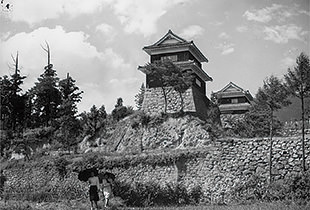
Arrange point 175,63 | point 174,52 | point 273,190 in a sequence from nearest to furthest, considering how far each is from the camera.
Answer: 1. point 273,190
2. point 175,63
3. point 174,52

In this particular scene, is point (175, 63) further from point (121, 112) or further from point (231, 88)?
point (231, 88)

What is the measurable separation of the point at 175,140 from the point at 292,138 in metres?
8.57

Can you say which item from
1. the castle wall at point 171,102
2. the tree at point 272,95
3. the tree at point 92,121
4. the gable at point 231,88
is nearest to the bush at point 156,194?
the tree at point 272,95

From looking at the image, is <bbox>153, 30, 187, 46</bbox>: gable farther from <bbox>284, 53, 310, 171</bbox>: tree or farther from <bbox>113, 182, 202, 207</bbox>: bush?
<bbox>284, 53, 310, 171</bbox>: tree

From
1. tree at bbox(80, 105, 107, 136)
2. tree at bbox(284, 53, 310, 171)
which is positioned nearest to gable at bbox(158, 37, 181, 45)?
tree at bbox(80, 105, 107, 136)

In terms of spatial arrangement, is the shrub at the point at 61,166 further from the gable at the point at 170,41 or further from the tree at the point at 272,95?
the gable at the point at 170,41

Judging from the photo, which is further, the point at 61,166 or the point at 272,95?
the point at 61,166

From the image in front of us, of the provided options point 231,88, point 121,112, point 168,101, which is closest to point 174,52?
point 168,101

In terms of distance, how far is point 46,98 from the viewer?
1233 inches

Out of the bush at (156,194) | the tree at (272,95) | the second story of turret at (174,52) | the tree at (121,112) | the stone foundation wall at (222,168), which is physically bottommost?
the bush at (156,194)

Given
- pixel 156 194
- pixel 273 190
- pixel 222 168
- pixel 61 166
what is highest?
pixel 61 166

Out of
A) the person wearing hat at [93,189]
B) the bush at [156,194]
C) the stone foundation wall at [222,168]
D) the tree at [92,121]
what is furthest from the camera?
the tree at [92,121]

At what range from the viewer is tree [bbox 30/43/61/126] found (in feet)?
102

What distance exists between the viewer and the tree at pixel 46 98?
102ft
